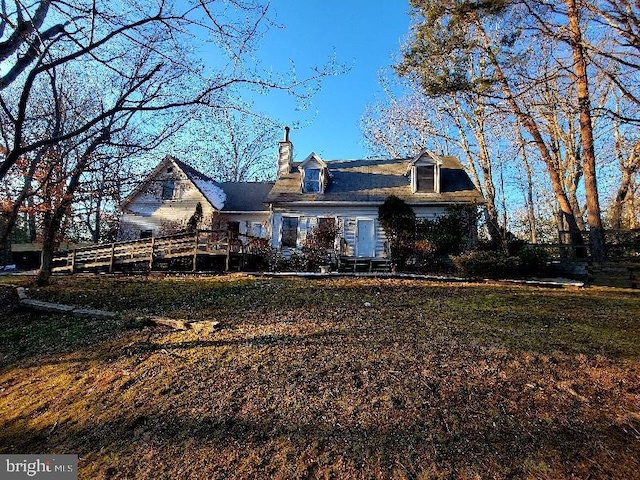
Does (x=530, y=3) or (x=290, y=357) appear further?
(x=530, y=3)

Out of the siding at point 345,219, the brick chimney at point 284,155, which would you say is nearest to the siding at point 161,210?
the brick chimney at point 284,155

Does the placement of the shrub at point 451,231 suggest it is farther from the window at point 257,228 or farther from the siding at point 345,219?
the window at point 257,228

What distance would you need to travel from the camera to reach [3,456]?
3.17 meters

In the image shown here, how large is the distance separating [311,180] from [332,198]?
1659mm

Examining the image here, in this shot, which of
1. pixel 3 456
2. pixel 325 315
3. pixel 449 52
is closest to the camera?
pixel 3 456

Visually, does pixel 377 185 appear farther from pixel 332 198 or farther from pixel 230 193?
pixel 230 193

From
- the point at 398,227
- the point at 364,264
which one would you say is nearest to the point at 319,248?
the point at 364,264

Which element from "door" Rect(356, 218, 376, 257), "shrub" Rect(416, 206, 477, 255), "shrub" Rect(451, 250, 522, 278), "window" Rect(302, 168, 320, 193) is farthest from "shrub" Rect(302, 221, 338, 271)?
"shrub" Rect(451, 250, 522, 278)

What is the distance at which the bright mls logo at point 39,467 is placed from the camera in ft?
9.57

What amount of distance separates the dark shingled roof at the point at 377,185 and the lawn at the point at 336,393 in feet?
30.8

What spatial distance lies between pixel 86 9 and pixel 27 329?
254 inches

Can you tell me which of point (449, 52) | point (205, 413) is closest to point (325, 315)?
point (205, 413)

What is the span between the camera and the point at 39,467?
3.02m

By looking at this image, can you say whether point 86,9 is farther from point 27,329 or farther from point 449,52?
point 449,52
